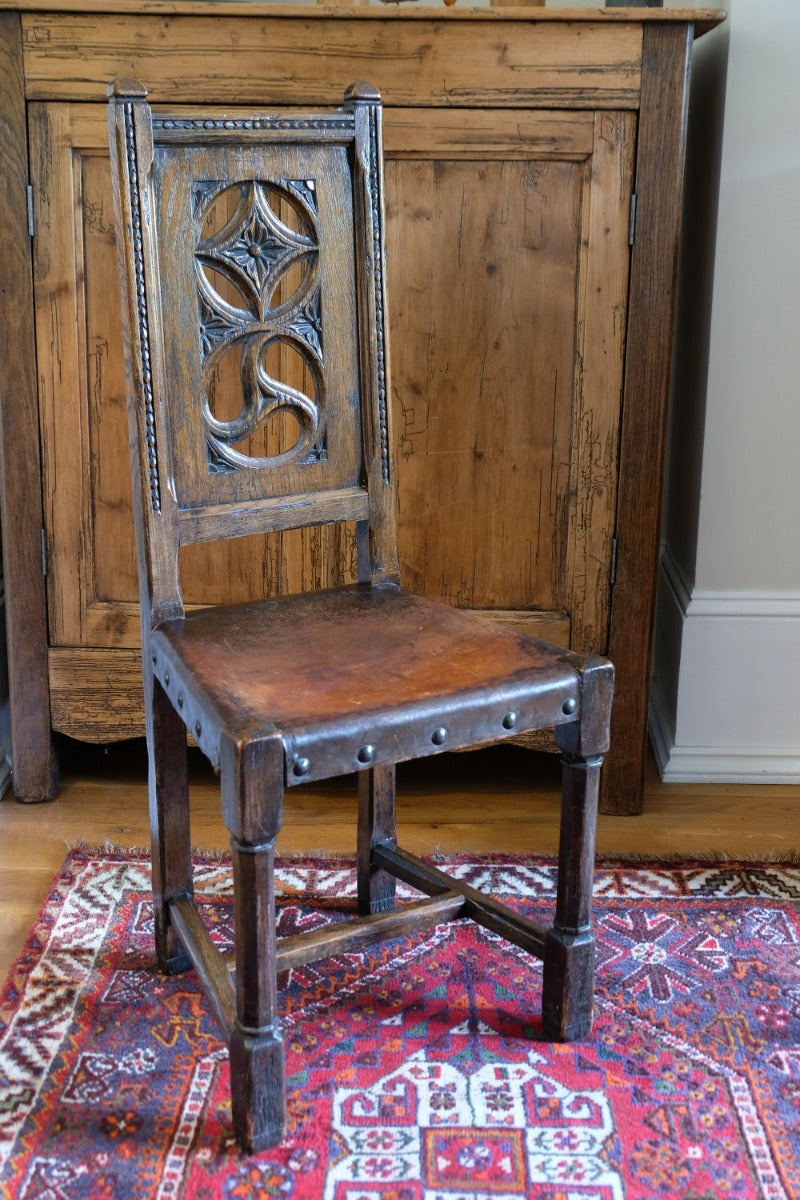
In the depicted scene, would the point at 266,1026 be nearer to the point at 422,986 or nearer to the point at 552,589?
the point at 422,986

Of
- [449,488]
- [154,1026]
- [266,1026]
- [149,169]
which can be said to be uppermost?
[149,169]

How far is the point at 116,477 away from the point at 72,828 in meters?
0.58

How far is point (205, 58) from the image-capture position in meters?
2.03

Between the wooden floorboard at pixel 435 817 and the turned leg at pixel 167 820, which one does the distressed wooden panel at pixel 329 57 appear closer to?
the turned leg at pixel 167 820

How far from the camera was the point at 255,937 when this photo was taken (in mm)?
1396

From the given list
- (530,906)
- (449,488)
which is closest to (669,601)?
(449,488)

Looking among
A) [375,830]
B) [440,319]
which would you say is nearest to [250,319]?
[440,319]

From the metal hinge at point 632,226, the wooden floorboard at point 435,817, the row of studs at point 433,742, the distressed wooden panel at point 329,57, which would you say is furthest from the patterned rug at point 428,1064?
the distressed wooden panel at point 329,57

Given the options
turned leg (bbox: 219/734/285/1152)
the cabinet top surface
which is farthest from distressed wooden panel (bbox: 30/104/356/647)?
turned leg (bbox: 219/734/285/1152)

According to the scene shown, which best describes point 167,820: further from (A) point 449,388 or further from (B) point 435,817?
(A) point 449,388

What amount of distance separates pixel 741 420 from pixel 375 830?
100 centimetres

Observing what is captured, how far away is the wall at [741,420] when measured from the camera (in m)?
2.22

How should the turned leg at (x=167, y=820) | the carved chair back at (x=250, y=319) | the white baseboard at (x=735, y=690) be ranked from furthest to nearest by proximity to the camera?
the white baseboard at (x=735, y=690) → the turned leg at (x=167, y=820) → the carved chair back at (x=250, y=319)

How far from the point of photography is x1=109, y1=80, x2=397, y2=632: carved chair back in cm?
157
